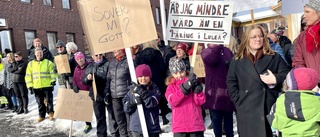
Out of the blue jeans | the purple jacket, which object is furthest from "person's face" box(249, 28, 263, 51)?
the blue jeans

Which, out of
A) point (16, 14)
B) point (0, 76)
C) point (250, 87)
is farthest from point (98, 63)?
point (16, 14)

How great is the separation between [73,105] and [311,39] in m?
4.20

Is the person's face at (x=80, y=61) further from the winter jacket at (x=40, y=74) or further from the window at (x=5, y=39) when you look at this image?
the window at (x=5, y=39)

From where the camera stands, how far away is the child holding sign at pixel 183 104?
3.63m

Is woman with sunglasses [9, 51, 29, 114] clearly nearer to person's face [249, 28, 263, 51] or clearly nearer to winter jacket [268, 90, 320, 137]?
person's face [249, 28, 263, 51]

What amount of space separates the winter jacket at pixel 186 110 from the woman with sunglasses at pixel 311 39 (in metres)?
1.27

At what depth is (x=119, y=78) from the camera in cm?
477

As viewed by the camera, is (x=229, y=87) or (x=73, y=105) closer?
(x=229, y=87)

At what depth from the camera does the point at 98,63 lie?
5.18 meters

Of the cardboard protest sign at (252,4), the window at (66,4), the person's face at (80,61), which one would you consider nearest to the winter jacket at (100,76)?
the person's face at (80,61)

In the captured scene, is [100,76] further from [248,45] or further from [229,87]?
[248,45]

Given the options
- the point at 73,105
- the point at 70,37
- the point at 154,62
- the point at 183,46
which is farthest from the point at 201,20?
the point at 70,37

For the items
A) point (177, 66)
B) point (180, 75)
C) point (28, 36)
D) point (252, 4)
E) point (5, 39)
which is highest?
point (28, 36)

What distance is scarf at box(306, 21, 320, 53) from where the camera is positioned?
2.75 metres
